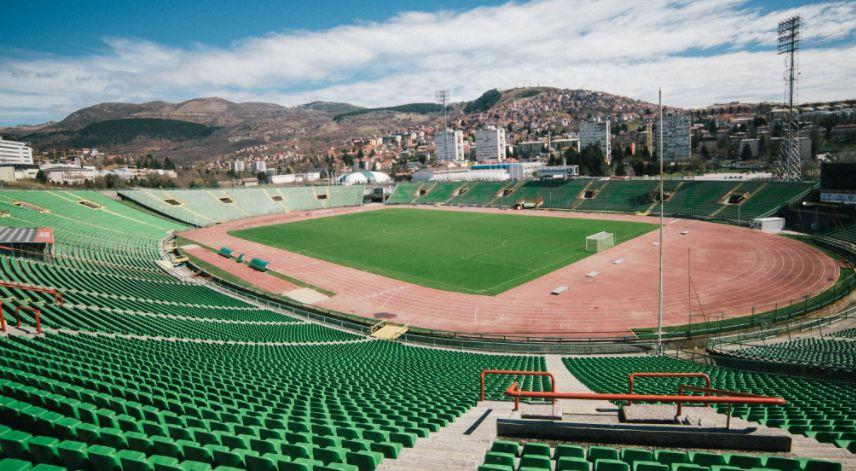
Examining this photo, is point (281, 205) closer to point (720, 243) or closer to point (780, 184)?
point (720, 243)

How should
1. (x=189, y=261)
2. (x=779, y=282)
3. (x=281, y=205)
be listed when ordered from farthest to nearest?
(x=281, y=205) < (x=189, y=261) < (x=779, y=282)

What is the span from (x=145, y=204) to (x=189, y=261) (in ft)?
124

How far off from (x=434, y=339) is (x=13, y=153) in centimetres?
21643

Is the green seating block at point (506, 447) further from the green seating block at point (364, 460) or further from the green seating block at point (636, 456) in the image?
the green seating block at point (364, 460)

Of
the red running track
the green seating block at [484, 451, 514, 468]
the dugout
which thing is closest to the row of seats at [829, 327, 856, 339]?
the red running track

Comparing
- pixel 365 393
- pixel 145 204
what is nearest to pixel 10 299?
pixel 365 393

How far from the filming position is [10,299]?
54.8 feet

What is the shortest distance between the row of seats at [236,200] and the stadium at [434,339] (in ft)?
8.71

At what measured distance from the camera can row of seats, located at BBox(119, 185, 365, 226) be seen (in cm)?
7488

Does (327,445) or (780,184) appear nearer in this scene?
(327,445)

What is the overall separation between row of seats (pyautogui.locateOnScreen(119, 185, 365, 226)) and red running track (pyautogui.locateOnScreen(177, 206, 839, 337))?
32.1 meters

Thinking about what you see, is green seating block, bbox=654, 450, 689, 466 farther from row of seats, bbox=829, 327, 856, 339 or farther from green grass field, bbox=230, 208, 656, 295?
green grass field, bbox=230, 208, 656, 295

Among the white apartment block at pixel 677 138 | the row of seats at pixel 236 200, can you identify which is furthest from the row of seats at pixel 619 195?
the white apartment block at pixel 677 138

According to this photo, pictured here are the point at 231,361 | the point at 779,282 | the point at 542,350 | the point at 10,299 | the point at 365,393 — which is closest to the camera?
the point at 365,393
